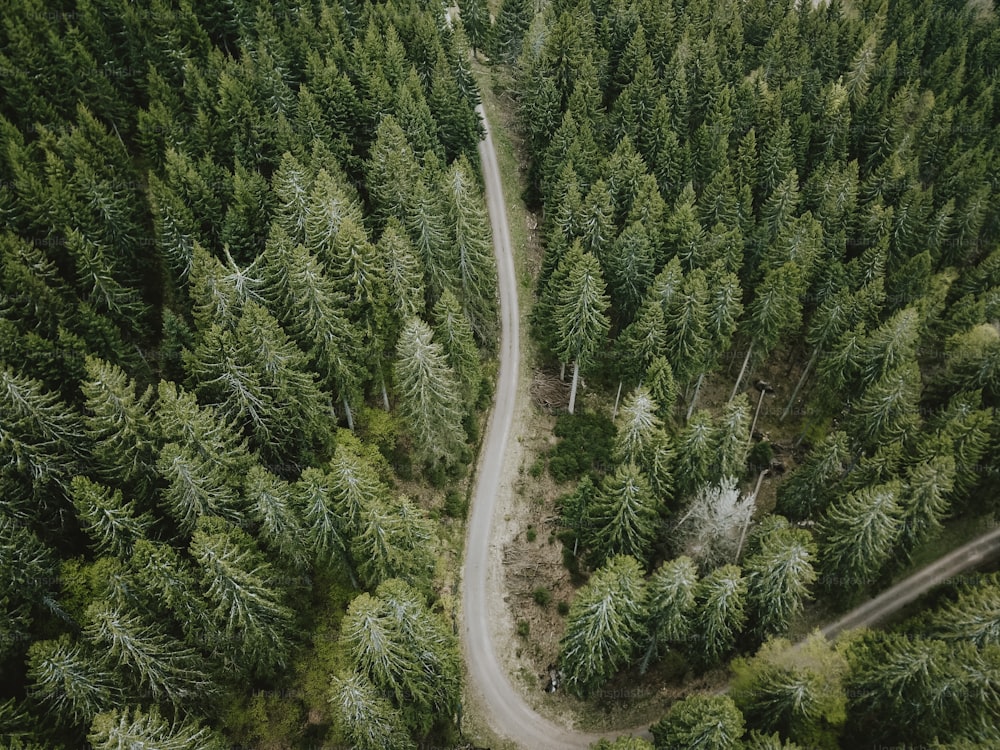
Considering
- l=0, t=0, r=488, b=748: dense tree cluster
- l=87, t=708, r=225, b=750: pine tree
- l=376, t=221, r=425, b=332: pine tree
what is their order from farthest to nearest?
1. l=376, t=221, r=425, b=332: pine tree
2. l=0, t=0, r=488, b=748: dense tree cluster
3. l=87, t=708, r=225, b=750: pine tree

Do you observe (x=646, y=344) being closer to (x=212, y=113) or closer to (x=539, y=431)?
(x=539, y=431)

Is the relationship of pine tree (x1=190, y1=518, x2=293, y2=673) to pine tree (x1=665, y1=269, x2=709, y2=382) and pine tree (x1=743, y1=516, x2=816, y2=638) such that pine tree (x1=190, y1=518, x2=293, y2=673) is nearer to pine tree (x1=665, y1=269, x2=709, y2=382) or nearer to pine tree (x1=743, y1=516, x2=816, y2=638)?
pine tree (x1=743, y1=516, x2=816, y2=638)

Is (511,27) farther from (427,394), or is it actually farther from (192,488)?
(192,488)

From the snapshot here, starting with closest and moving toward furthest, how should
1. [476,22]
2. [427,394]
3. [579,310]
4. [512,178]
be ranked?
[427,394]
[579,310]
[512,178]
[476,22]

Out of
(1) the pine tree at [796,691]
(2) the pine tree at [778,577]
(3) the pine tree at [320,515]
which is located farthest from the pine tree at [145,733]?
(2) the pine tree at [778,577]

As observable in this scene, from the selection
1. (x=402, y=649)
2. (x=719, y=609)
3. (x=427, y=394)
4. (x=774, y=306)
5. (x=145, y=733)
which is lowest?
(x=719, y=609)

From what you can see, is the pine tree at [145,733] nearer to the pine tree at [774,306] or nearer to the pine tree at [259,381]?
A: the pine tree at [259,381]

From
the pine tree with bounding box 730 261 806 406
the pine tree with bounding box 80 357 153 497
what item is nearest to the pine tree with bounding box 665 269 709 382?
the pine tree with bounding box 730 261 806 406

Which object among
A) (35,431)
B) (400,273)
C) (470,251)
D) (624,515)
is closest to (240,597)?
(35,431)
